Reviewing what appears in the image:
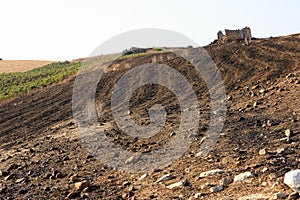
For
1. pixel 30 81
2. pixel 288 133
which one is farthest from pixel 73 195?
pixel 30 81

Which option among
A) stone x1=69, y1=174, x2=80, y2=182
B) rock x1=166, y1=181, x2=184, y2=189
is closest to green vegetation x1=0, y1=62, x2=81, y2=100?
stone x1=69, y1=174, x2=80, y2=182

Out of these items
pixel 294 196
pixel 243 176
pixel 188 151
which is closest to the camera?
pixel 294 196

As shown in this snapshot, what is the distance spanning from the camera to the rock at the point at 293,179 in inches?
154

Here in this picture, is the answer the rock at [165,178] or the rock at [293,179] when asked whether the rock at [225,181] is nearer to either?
the rock at [293,179]

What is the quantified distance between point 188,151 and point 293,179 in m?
2.48

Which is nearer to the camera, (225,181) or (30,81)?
(225,181)

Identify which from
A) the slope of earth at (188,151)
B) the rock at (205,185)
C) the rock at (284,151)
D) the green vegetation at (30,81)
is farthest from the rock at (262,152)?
the green vegetation at (30,81)

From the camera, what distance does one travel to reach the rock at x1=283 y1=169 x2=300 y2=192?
3922 millimetres

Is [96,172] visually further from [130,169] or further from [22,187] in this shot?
[22,187]

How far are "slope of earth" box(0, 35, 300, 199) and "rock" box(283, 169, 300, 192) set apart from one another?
0.25ft

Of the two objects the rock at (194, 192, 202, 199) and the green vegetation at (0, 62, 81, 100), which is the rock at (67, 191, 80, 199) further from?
the green vegetation at (0, 62, 81, 100)

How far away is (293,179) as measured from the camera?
400cm

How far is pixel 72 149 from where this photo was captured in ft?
26.0

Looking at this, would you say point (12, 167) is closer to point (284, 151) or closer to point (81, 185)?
point (81, 185)
